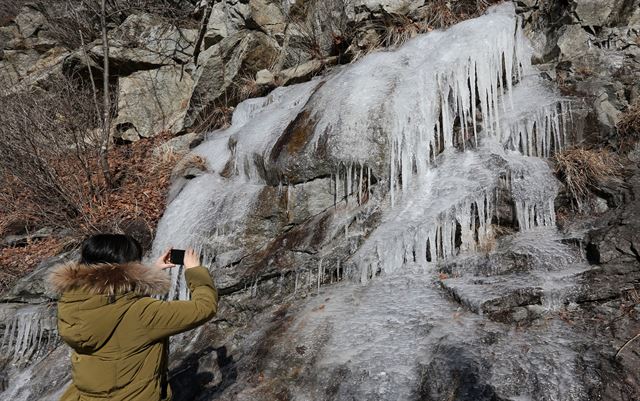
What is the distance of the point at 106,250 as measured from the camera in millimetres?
2189

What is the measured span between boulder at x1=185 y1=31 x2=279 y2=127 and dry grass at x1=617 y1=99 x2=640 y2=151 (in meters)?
7.10

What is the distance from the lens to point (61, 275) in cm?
210

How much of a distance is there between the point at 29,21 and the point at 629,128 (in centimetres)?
1558

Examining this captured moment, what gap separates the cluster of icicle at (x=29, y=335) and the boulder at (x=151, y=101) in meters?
5.97

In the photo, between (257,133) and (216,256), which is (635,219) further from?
(257,133)

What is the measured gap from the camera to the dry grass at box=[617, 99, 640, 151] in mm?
5203

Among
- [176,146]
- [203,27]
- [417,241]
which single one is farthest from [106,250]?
[203,27]

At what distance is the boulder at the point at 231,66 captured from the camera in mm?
10297

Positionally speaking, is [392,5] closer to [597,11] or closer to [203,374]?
[597,11]

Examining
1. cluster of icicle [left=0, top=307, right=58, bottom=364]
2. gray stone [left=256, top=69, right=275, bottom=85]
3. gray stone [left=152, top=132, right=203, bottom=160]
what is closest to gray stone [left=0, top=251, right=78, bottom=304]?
cluster of icicle [left=0, top=307, right=58, bottom=364]

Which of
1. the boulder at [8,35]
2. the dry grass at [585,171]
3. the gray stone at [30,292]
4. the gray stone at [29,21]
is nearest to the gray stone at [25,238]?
the gray stone at [30,292]

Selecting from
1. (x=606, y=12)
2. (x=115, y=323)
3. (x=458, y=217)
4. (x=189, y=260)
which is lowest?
(x=115, y=323)

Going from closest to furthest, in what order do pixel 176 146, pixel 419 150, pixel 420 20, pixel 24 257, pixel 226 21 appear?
pixel 419 150, pixel 24 257, pixel 420 20, pixel 176 146, pixel 226 21

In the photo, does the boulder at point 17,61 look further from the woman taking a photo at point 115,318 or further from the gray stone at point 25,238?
the woman taking a photo at point 115,318
